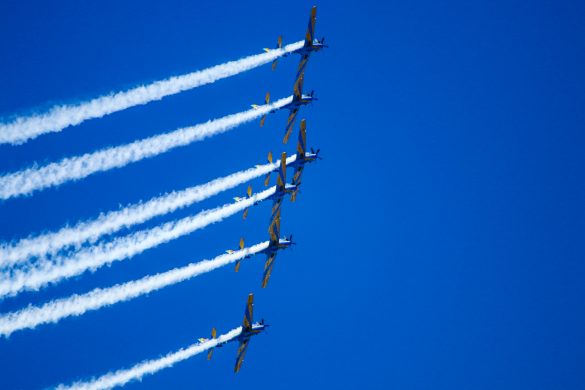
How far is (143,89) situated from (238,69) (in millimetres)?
6499

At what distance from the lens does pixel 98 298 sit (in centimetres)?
6988

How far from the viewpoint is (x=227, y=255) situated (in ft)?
253

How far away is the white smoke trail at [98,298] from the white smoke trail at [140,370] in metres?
4.60

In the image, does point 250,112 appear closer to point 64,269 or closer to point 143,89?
point 143,89

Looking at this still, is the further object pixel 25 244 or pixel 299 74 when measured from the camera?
pixel 299 74

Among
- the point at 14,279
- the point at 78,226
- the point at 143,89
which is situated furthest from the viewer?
the point at 143,89

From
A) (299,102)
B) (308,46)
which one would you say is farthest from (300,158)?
(308,46)

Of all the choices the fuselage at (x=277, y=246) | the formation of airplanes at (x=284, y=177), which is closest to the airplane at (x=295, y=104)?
the formation of airplanes at (x=284, y=177)

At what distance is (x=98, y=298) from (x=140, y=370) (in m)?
5.54

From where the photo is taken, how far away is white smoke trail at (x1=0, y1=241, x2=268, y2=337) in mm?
65875

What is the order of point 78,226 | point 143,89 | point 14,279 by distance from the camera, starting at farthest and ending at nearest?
1. point 143,89
2. point 78,226
3. point 14,279

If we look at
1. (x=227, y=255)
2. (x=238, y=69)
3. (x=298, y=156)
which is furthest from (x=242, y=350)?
(x=238, y=69)

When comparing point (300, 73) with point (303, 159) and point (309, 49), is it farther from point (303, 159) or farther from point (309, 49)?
point (303, 159)

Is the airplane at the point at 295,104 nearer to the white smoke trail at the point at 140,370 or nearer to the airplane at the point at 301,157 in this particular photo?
the airplane at the point at 301,157
